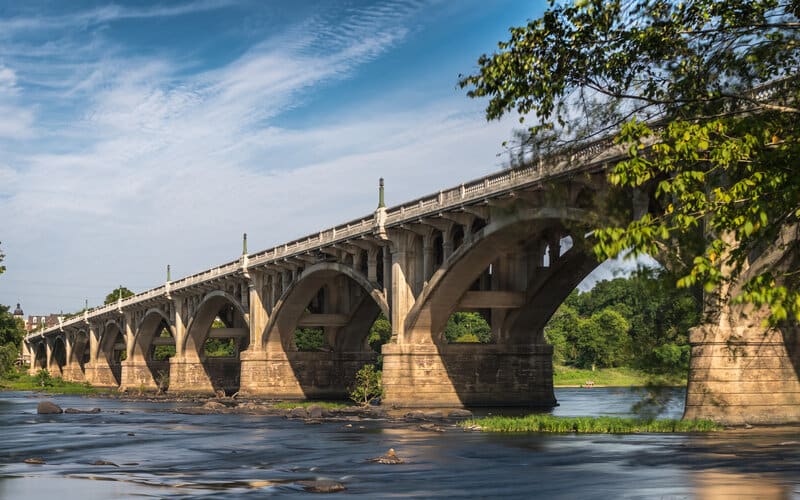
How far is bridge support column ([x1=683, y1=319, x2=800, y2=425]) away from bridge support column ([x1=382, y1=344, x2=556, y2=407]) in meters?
28.6

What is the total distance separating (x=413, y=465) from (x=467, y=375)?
1313 inches

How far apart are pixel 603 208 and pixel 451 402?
45.0 m

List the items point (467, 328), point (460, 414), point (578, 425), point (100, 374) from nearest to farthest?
point (578, 425)
point (460, 414)
point (100, 374)
point (467, 328)

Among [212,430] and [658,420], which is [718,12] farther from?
[212,430]

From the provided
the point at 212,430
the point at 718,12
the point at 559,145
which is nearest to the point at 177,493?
the point at 559,145

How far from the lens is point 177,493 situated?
2209 centimetres

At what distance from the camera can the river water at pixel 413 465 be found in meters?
22.3

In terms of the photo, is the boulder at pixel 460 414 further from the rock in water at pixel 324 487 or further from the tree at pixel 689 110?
the tree at pixel 689 110

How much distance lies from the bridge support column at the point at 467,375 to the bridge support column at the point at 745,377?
28.6 metres

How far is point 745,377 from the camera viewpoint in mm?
32156

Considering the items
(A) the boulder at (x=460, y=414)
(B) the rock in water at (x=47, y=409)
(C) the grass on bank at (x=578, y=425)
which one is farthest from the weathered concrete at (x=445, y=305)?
(B) the rock in water at (x=47, y=409)

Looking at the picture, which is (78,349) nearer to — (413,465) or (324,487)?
(413,465)

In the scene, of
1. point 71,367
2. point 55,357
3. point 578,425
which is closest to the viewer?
point 578,425

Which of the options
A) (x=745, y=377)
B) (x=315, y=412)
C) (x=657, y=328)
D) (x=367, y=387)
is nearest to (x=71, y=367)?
(x=367, y=387)
